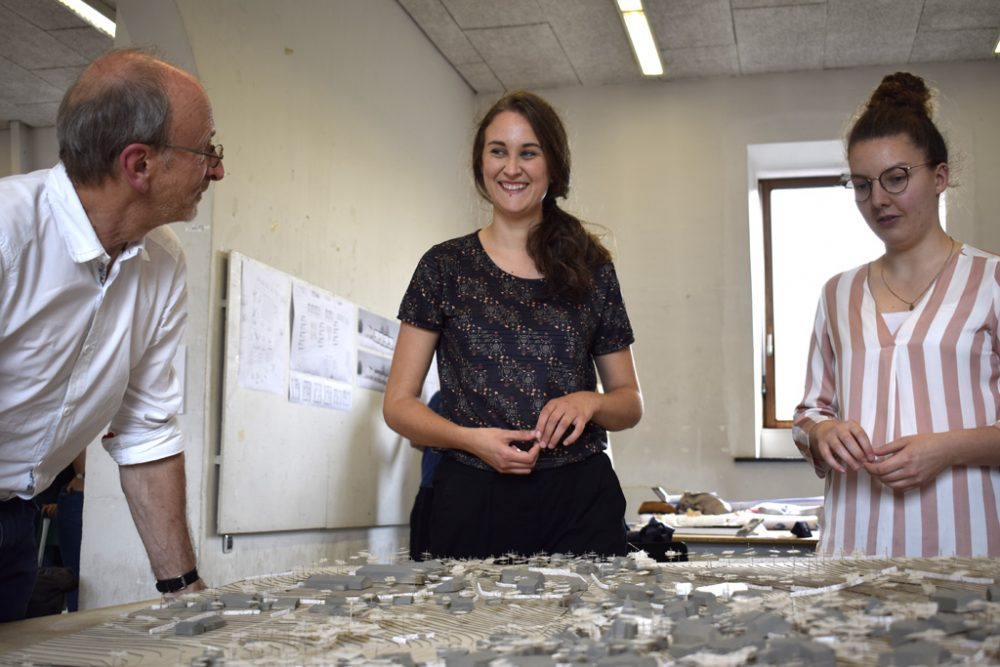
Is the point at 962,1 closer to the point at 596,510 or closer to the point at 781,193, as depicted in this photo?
the point at 781,193

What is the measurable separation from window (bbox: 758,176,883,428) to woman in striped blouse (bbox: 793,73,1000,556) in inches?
179

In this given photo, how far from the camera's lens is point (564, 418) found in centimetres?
162

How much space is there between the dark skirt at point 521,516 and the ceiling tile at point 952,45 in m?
4.91

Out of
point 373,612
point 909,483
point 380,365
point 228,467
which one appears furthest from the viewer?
point 380,365

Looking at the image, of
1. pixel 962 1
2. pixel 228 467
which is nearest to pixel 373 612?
pixel 228 467

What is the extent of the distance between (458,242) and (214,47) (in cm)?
202

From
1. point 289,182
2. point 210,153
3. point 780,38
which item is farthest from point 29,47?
point 210,153

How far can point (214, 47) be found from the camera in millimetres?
3482

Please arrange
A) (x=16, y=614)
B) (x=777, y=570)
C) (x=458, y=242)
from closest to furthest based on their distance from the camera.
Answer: (x=777, y=570) < (x=16, y=614) < (x=458, y=242)

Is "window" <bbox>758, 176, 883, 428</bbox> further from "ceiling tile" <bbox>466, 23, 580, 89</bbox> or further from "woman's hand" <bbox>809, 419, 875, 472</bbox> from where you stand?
"woman's hand" <bbox>809, 419, 875, 472</bbox>

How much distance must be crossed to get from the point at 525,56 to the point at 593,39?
46cm

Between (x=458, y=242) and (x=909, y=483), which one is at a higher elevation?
(x=458, y=242)

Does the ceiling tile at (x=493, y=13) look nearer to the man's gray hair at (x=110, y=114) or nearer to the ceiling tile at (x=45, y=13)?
the ceiling tile at (x=45, y=13)

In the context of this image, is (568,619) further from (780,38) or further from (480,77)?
(480,77)
